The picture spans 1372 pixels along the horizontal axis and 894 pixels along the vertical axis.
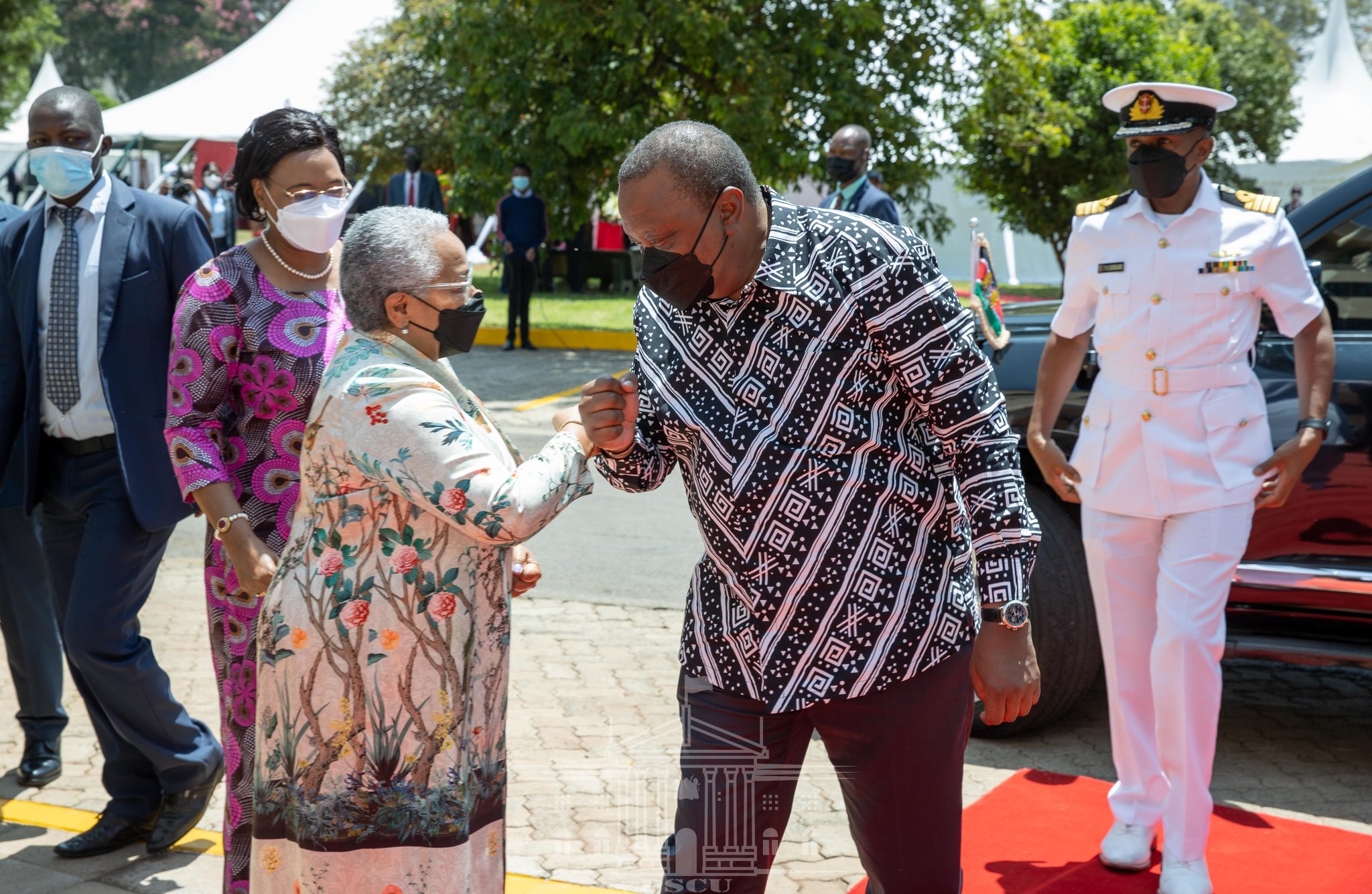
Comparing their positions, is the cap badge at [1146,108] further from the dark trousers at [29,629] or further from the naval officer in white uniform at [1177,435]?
the dark trousers at [29,629]

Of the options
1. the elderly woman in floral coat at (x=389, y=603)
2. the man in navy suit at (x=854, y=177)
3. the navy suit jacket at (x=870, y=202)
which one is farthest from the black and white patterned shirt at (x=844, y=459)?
the man in navy suit at (x=854, y=177)

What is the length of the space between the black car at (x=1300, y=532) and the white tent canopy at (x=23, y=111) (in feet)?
71.4

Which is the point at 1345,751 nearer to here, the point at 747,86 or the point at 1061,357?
the point at 1061,357

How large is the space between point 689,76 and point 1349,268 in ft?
36.1

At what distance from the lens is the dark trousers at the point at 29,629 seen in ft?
14.8

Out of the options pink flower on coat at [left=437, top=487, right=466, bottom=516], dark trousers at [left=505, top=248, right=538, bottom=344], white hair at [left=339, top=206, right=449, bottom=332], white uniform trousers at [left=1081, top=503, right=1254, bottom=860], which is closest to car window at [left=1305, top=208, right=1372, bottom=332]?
white uniform trousers at [left=1081, top=503, right=1254, bottom=860]

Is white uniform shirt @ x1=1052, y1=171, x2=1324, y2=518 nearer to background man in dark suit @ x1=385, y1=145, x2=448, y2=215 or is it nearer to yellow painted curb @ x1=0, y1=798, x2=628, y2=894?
yellow painted curb @ x1=0, y1=798, x2=628, y2=894

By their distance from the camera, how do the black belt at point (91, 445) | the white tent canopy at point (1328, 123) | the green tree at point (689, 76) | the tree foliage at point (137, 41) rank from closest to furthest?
the black belt at point (91, 445), the green tree at point (689, 76), the white tent canopy at point (1328, 123), the tree foliage at point (137, 41)

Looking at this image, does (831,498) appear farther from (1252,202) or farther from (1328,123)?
(1328,123)

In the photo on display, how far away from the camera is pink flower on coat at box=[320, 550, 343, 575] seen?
2.57m

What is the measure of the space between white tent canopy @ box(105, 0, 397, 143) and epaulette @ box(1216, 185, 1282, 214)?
19420 millimetres

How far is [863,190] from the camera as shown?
8961 mm

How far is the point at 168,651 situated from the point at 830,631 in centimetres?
412

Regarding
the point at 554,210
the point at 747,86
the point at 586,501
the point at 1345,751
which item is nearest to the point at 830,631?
the point at 1345,751
